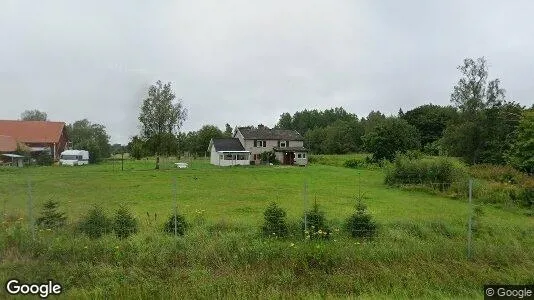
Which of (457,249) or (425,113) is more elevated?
(425,113)

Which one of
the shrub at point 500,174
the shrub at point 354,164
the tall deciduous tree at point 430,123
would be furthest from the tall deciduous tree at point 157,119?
the tall deciduous tree at point 430,123

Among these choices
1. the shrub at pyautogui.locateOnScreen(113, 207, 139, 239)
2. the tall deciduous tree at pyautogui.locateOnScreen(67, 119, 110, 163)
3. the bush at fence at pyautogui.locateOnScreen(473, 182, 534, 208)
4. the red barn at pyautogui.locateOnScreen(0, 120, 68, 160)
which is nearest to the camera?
the shrub at pyautogui.locateOnScreen(113, 207, 139, 239)

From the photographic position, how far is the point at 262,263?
733cm

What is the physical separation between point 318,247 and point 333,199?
11.3m

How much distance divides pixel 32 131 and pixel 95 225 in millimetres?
53605

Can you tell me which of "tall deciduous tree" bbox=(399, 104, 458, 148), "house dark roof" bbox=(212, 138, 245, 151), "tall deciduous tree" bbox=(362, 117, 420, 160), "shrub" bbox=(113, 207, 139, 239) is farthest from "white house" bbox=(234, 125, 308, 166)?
"shrub" bbox=(113, 207, 139, 239)

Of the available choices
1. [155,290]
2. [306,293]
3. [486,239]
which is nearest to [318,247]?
[306,293]

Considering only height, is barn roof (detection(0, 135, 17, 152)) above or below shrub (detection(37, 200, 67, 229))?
above

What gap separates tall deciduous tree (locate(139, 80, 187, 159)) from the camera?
159 feet

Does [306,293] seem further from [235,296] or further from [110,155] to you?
[110,155]

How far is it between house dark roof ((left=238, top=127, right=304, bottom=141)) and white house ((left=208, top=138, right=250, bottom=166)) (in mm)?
2175

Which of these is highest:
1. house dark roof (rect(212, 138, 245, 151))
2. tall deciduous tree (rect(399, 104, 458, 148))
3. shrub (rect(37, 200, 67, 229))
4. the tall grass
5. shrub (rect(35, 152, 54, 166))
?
tall deciduous tree (rect(399, 104, 458, 148))

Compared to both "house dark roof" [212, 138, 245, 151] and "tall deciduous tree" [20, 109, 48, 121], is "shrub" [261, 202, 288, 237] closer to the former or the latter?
"house dark roof" [212, 138, 245, 151]

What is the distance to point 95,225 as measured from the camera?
9.20 metres
